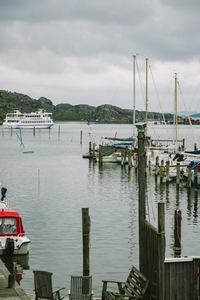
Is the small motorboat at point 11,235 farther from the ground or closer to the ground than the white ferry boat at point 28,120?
closer to the ground

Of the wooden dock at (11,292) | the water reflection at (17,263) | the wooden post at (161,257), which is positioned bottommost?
the water reflection at (17,263)

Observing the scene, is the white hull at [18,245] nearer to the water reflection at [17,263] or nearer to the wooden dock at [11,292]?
the water reflection at [17,263]

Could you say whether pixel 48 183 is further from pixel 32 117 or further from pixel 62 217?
pixel 32 117

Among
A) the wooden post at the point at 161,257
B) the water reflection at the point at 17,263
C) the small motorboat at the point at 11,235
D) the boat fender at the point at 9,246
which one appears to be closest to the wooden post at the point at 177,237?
the wooden post at the point at 161,257

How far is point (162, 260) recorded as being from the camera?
31.0 ft

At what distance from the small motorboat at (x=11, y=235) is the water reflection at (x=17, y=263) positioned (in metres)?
0.26

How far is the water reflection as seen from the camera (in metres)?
15.1

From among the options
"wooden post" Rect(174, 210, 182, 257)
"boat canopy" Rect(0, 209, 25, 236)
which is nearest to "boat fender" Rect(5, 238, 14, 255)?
"boat canopy" Rect(0, 209, 25, 236)

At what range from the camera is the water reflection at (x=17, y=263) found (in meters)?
15.1

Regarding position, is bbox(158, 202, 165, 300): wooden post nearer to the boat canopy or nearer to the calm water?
the calm water

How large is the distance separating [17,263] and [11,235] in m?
1.23

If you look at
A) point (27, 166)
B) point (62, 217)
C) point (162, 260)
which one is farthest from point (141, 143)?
point (27, 166)

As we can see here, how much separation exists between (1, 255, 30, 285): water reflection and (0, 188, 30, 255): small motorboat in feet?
0.85

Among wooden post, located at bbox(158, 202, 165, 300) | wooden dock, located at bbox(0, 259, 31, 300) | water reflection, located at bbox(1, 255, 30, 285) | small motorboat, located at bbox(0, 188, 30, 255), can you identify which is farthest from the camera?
small motorboat, located at bbox(0, 188, 30, 255)
